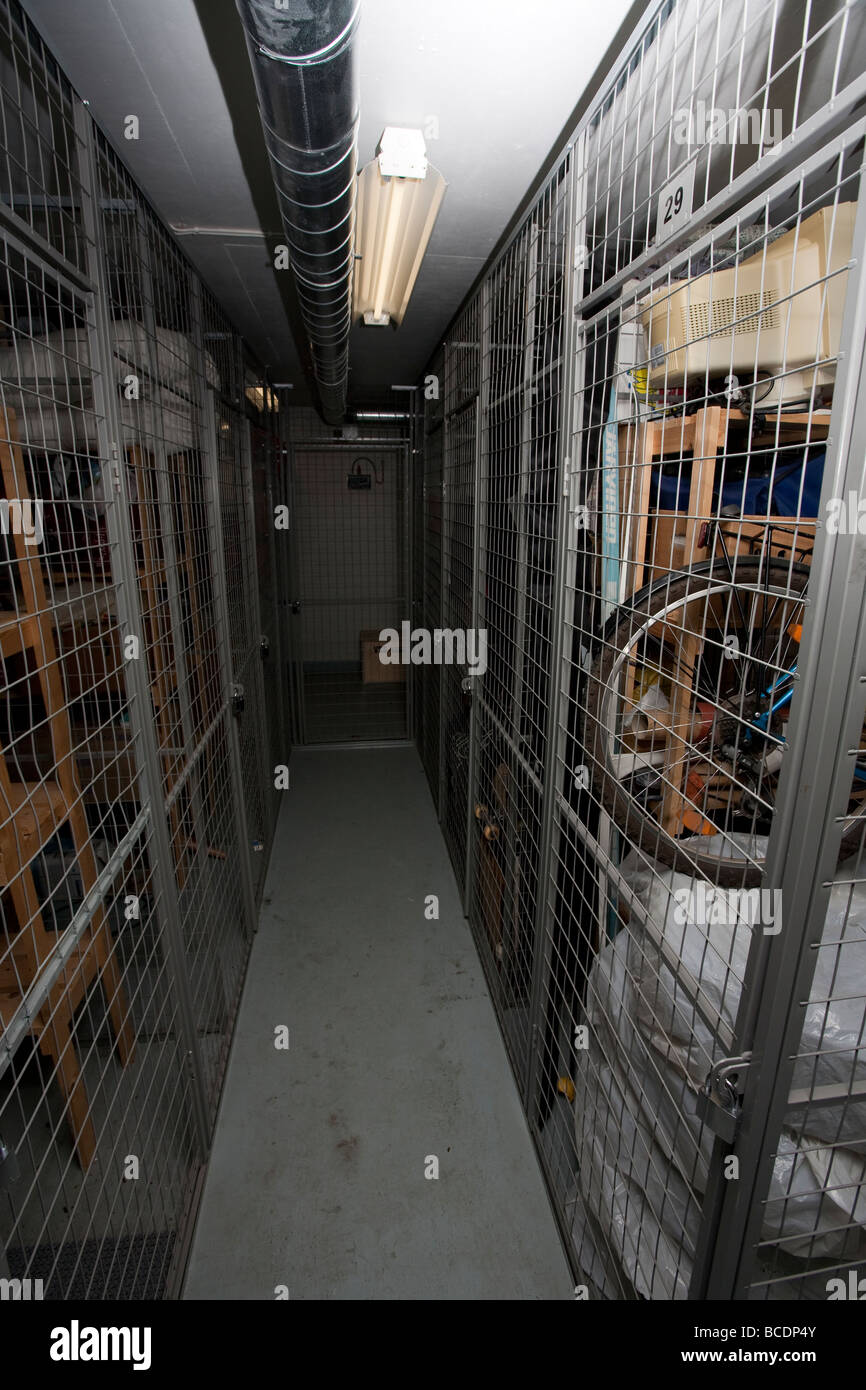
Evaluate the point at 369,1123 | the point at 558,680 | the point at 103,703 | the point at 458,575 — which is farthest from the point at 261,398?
the point at 369,1123

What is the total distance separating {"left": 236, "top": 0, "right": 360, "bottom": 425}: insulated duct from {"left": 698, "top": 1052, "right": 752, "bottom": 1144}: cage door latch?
1.46m

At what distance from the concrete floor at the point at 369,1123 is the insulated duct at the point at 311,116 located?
2436 millimetres

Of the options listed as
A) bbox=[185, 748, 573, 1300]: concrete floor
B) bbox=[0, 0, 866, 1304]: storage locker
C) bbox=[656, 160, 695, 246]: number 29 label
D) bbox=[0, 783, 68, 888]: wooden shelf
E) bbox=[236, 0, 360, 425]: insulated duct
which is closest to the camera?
bbox=[236, 0, 360, 425]: insulated duct

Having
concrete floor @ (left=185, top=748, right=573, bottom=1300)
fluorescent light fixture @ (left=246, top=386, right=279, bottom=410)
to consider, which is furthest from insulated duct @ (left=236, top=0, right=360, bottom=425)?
concrete floor @ (left=185, top=748, right=573, bottom=1300)

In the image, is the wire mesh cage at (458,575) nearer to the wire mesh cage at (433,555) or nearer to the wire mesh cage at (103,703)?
the wire mesh cage at (433,555)

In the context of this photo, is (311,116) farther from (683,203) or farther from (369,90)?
(683,203)

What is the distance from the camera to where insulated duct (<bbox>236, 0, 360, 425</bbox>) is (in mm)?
804

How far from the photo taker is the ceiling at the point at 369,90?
44.8 inches

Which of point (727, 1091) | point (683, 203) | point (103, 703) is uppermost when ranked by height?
point (683, 203)

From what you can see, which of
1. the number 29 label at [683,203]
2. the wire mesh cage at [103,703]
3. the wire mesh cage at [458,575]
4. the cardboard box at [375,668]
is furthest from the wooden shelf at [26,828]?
the cardboard box at [375,668]

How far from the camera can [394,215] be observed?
1.69m

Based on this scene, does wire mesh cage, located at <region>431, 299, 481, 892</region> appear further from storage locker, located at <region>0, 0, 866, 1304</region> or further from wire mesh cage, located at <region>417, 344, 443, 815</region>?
wire mesh cage, located at <region>417, 344, 443, 815</region>

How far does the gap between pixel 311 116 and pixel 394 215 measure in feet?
2.62
